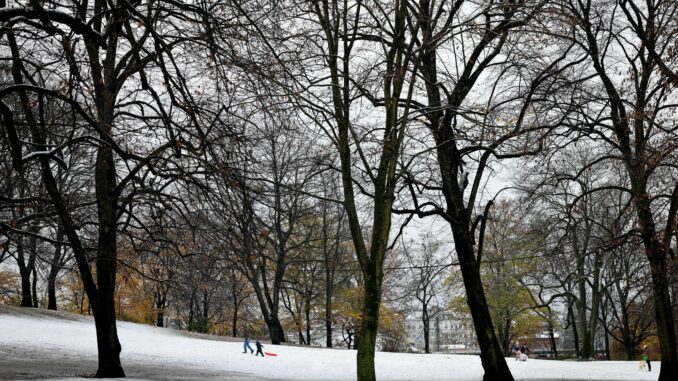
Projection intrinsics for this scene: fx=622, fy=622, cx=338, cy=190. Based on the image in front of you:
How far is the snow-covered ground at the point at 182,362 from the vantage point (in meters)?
16.7

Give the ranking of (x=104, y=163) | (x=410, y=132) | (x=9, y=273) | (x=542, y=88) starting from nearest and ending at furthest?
(x=104, y=163)
(x=542, y=88)
(x=410, y=132)
(x=9, y=273)

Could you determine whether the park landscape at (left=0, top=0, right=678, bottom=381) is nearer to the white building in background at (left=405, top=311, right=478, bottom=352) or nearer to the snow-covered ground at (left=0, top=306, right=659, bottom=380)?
the snow-covered ground at (left=0, top=306, right=659, bottom=380)

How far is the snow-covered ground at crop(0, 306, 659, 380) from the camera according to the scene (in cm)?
1669

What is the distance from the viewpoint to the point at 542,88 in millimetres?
14320

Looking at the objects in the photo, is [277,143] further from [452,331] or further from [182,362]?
[452,331]

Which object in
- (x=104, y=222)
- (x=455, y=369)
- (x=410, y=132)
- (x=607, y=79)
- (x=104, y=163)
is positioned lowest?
(x=455, y=369)

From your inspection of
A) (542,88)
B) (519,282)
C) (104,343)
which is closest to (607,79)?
(542,88)

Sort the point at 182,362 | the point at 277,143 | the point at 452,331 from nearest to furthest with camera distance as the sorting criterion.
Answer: the point at 277,143 < the point at 182,362 < the point at 452,331

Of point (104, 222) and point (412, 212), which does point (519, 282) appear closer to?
point (412, 212)

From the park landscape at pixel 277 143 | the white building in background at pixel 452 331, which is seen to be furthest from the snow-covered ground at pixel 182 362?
the white building in background at pixel 452 331

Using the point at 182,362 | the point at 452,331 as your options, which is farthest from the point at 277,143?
the point at 452,331

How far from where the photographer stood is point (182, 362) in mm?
21297

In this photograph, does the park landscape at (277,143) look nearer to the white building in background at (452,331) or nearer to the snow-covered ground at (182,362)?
the snow-covered ground at (182,362)

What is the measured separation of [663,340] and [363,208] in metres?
8.12
